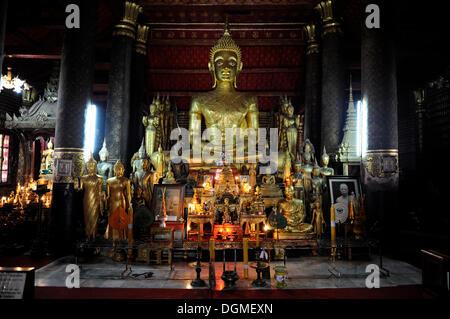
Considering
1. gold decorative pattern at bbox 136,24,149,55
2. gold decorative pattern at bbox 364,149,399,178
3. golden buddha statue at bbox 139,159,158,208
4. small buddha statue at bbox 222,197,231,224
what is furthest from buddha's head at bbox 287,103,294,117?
gold decorative pattern at bbox 136,24,149,55

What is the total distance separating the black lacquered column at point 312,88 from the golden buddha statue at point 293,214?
364cm

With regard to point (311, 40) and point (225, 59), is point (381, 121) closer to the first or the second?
point (225, 59)

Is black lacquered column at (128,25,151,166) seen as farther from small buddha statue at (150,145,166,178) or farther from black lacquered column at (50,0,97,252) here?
black lacquered column at (50,0,97,252)

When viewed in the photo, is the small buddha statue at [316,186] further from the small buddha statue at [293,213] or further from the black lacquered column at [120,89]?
the black lacquered column at [120,89]

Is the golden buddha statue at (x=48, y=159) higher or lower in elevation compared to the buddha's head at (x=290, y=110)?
lower

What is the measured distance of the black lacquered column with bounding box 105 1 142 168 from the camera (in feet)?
27.0

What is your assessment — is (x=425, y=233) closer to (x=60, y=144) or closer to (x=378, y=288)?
(x=378, y=288)

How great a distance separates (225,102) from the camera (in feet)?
28.1

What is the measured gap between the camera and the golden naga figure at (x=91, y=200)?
5.25 metres

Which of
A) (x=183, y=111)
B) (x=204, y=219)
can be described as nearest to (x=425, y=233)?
(x=204, y=219)

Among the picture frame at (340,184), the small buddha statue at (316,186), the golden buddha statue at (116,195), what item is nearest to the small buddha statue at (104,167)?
the golden buddha statue at (116,195)

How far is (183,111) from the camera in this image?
12.9 meters

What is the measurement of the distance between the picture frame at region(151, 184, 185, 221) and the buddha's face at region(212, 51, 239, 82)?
167 inches

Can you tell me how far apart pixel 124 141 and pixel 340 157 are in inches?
244
